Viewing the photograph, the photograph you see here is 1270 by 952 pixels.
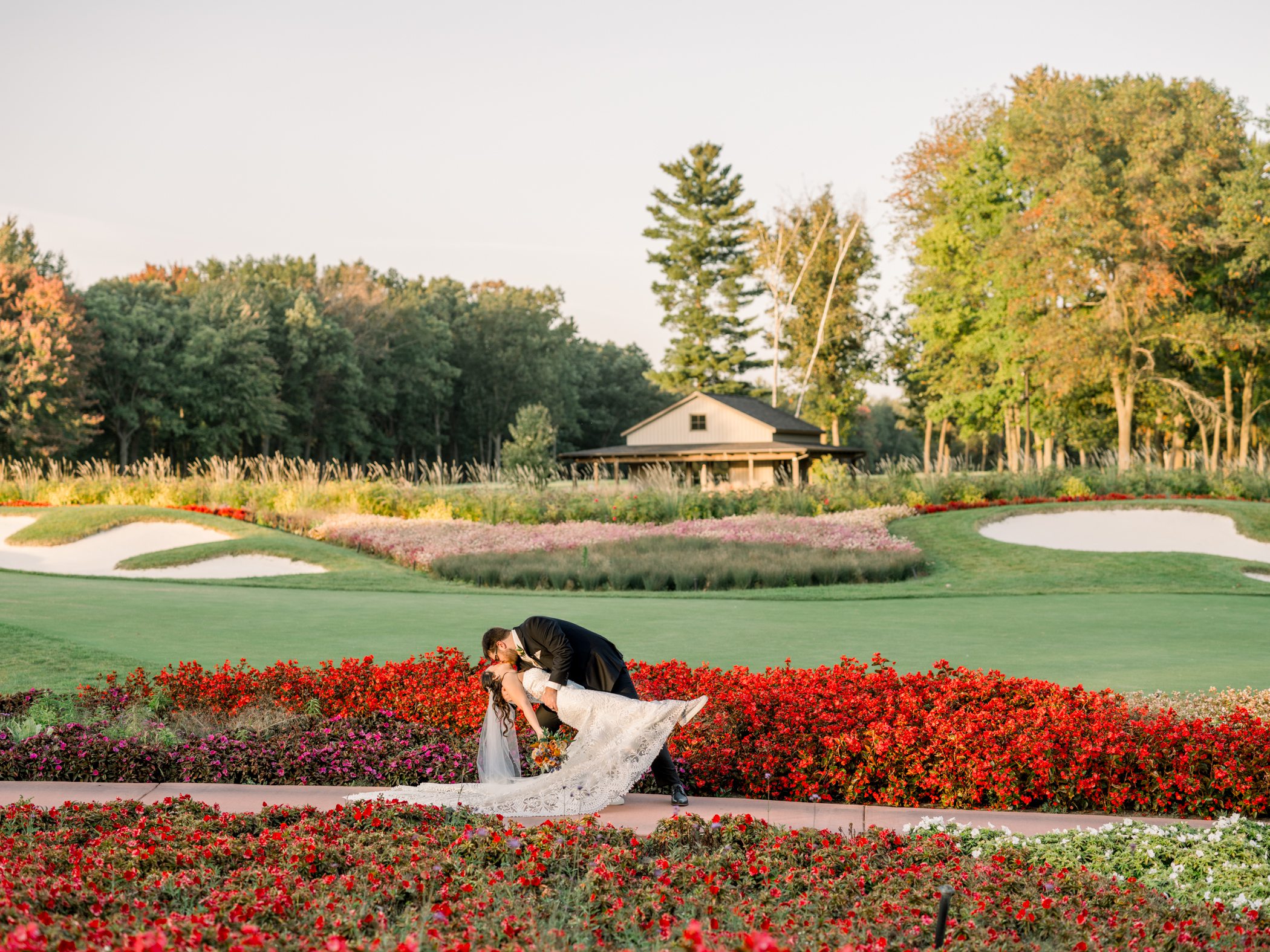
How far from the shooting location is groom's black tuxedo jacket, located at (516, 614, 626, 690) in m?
5.14

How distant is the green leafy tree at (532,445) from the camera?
3372cm

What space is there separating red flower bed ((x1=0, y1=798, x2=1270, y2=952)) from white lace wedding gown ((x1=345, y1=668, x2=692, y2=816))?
0.44 meters

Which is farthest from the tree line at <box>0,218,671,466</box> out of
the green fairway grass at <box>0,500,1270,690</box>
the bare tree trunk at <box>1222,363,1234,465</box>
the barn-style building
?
the bare tree trunk at <box>1222,363,1234,465</box>

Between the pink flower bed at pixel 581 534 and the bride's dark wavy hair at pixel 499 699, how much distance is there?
1261cm

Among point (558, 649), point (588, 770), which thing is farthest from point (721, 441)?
point (588, 770)

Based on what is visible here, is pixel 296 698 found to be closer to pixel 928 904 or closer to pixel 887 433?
pixel 928 904

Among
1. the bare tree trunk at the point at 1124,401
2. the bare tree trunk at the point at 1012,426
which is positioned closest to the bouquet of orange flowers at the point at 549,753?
the bare tree trunk at the point at 1124,401

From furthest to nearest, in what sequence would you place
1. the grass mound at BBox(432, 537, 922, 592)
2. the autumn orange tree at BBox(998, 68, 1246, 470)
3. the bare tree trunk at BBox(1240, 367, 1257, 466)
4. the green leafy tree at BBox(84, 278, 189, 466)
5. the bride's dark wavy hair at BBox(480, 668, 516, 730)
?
the green leafy tree at BBox(84, 278, 189, 466) → the bare tree trunk at BBox(1240, 367, 1257, 466) → the autumn orange tree at BBox(998, 68, 1246, 470) → the grass mound at BBox(432, 537, 922, 592) → the bride's dark wavy hair at BBox(480, 668, 516, 730)

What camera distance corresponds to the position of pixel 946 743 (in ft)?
17.3

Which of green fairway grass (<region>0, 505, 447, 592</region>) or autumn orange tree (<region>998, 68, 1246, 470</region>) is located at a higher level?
autumn orange tree (<region>998, 68, 1246, 470</region>)

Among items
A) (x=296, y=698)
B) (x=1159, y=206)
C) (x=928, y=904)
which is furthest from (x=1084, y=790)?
(x=1159, y=206)

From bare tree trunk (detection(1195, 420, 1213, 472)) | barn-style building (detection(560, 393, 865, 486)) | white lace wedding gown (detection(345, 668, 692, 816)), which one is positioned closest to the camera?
white lace wedding gown (detection(345, 668, 692, 816))

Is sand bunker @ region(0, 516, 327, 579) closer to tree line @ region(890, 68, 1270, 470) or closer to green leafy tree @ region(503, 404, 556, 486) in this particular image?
green leafy tree @ region(503, 404, 556, 486)

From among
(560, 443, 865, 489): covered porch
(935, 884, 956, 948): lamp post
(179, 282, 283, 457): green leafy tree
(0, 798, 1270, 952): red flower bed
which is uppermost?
(179, 282, 283, 457): green leafy tree
